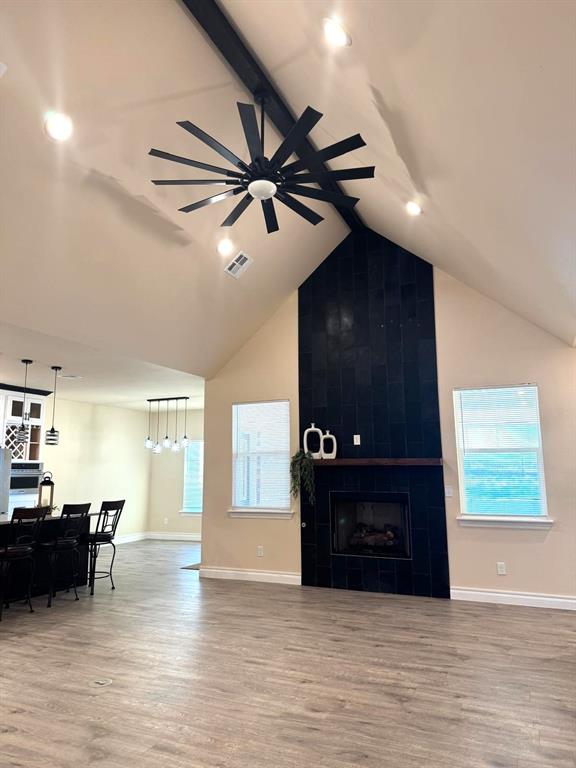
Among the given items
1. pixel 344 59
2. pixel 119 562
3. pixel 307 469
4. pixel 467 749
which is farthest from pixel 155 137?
pixel 119 562

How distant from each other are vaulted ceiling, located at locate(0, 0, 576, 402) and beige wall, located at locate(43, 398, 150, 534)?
4719mm

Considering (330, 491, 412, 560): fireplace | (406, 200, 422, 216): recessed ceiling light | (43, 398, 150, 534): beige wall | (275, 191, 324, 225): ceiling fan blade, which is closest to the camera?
(275, 191, 324, 225): ceiling fan blade

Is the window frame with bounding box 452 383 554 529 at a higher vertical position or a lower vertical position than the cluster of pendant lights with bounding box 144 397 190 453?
lower

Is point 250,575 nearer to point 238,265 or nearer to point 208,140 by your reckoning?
point 238,265

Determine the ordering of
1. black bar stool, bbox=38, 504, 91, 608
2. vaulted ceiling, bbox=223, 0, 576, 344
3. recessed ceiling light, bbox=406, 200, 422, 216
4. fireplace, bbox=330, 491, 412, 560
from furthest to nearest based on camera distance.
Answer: fireplace, bbox=330, 491, 412, 560 < black bar stool, bbox=38, 504, 91, 608 < recessed ceiling light, bbox=406, 200, 422, 216 < vaulted ceiling, bbox=223, 0, 576, 344

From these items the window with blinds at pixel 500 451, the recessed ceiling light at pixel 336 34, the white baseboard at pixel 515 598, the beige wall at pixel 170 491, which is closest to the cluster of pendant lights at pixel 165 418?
the beige wall at pixel 170 491

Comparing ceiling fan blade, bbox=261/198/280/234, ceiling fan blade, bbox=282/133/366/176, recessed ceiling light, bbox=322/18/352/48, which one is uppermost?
recessed ceiling light, bbox=322/18/352/48

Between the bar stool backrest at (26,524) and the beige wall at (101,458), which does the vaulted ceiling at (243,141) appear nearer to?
the bar stool backrest at (26,524)

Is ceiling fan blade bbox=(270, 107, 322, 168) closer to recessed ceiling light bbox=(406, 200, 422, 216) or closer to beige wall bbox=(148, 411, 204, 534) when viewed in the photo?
recessed ceiling light bbox=(406, 200, 422, 216)

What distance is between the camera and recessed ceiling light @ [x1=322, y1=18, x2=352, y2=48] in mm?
2623

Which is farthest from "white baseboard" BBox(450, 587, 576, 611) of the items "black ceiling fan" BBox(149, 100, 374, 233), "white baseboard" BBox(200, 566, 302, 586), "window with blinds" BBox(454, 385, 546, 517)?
"black ceiling fan" BBox(149, 100, 374, 233)

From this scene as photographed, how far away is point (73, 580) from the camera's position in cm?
616

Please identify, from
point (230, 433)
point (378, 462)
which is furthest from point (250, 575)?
point (378, 462)

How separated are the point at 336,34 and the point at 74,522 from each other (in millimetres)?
5951
